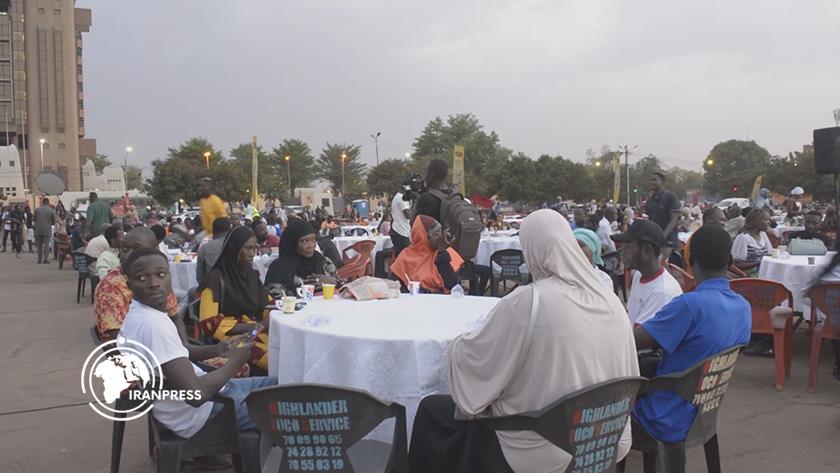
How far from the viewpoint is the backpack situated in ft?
19.1

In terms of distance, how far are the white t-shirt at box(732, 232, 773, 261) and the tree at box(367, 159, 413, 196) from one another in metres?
44.8

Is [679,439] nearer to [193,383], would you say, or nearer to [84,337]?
[193,383]

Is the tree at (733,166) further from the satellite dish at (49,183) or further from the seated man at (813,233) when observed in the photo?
the seated man at (813,233)

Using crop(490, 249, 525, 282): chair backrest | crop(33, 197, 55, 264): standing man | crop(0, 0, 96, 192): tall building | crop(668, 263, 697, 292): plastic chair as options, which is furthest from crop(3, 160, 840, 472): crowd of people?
crop(0, 0, 96, 192): tall building

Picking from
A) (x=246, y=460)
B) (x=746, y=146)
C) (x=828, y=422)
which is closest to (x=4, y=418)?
(x=246, y=460)

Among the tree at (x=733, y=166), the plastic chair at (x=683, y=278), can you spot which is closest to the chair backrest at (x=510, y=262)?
the plastic chair at (x=683, y=278)

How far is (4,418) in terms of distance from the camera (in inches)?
205

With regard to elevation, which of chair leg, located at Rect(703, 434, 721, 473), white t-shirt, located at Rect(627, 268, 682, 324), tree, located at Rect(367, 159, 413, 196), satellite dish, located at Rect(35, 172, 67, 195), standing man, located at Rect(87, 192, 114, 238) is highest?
tree, located at Rect(367, 159, 413, 196)

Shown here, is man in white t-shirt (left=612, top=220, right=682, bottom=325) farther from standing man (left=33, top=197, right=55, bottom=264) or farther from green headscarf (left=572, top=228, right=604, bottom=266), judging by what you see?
standing man (left=33, top=197, right=55, bottom=264)

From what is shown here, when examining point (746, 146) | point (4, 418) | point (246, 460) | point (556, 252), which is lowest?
point (4, 418)

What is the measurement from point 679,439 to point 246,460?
79.0 inches

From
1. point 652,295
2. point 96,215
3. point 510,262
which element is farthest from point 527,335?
point 96,215

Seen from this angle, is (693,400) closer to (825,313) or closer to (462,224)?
(462,224)

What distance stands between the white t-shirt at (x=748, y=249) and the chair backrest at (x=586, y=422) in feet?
20.9
